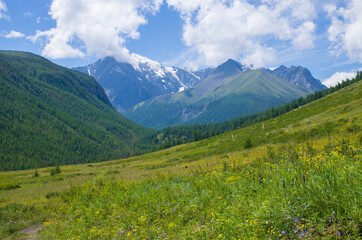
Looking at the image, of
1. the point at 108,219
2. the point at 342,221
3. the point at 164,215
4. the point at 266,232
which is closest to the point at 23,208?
the point at 108,219

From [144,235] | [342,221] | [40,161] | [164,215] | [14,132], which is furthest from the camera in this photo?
[14,132]

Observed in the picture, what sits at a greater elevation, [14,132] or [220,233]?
[14,132]

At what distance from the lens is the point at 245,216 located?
4.52 metres

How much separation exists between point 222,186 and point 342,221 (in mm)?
4110

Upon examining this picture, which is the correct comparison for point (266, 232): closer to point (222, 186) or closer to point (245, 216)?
point (245, 216)

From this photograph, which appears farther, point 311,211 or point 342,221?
point 311,211

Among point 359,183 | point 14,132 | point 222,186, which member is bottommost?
point 222,186

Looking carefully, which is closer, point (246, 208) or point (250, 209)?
point (250, 209)

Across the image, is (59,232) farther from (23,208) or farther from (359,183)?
(359,183)

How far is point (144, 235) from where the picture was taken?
5.94 m

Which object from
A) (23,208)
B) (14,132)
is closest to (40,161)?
(14,132)

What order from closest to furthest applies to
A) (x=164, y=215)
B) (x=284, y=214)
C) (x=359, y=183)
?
1. (x=359, y=183)
2. (x=284, y=214)
3. (x=164, y=215)

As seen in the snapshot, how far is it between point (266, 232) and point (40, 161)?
207996 millimetres

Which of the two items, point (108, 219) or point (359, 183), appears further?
point (108, 219)
